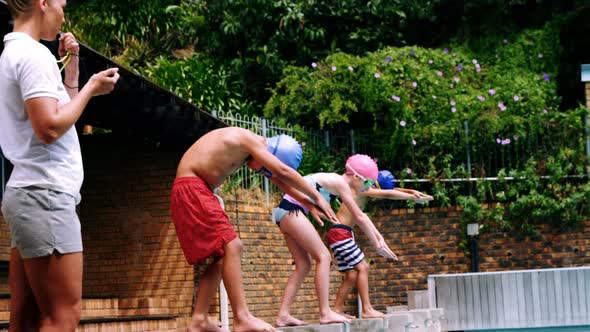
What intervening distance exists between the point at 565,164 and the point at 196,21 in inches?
283

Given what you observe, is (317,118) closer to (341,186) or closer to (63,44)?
(341,186)

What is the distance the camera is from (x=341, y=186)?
8.33m

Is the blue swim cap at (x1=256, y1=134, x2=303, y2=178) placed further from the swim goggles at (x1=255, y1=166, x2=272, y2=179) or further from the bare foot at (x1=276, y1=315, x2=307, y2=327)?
the bare foot at (x1=276, y1=315, x2=307, y2=327)

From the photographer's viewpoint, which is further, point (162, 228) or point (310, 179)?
point (162, 228)

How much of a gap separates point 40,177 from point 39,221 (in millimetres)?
151

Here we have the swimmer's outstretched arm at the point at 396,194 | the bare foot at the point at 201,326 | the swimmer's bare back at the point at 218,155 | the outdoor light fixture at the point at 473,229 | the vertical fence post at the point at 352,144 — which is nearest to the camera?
the swimmer's bare back at the point at 218,155

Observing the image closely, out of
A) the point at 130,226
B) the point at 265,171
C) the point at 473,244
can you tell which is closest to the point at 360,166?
the point at 265,171

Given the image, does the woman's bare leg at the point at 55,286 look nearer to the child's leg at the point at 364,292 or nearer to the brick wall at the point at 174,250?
the child's leg at the point at 364,292

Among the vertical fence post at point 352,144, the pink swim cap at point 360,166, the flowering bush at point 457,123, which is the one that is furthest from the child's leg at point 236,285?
the vertical fence post at point 352,144

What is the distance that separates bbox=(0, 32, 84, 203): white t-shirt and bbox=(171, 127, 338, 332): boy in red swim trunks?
2.16 m

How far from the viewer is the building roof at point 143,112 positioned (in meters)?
9.84

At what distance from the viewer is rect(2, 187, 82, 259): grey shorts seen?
3.35 m

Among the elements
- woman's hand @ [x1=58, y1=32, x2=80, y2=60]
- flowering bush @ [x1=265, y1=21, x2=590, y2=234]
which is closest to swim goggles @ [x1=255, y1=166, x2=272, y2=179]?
woman's hand @ [x1=58, y1=32, x2=80, y2=60]

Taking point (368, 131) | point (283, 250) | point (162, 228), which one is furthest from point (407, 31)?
point (162, 228)
